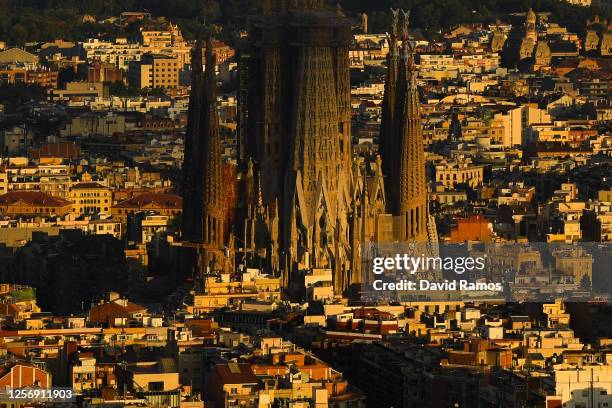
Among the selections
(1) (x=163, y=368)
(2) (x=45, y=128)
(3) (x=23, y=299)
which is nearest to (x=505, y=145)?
(2) (x=45, y=128)

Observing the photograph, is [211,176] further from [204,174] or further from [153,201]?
[153,201]

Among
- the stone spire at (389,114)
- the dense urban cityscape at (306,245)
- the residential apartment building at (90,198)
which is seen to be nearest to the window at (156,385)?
the dense urban cityscape at (306,245)

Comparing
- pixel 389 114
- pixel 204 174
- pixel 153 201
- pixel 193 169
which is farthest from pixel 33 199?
pixel 204 174

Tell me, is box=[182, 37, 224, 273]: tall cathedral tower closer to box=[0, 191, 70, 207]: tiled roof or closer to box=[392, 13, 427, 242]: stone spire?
box=[392, 13, 427, 242]: stone spire

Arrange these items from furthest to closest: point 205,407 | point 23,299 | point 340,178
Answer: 1. point 340,178
2. point 23,299
3. point 205,407

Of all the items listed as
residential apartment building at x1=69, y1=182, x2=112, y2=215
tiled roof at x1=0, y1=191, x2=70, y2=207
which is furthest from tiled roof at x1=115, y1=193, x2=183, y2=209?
tiled roof at x1=0, y1=191, x2=70, y2=207

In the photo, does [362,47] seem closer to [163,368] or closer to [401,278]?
[401,278]

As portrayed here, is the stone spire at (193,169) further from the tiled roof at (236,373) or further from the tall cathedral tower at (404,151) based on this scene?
the tiled roof at (236,373)
